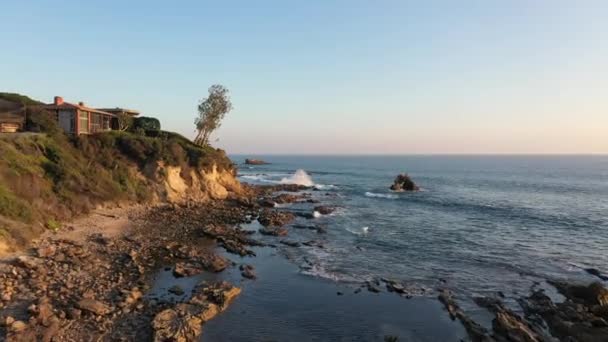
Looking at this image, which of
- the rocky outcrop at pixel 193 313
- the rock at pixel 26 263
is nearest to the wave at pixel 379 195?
the rocky outcrop at pixel 193 313

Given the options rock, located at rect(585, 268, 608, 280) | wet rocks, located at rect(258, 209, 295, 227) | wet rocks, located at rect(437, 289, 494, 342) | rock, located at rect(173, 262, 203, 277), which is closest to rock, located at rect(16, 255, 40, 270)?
rock, located at rect(173, 262, 203, 277)

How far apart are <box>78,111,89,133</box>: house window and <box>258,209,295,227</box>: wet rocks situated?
23598mm

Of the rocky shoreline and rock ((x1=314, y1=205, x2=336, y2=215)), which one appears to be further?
rock ((x1=314, y1=205, x2=336, y2=215))

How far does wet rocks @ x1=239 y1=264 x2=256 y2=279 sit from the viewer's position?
2371cm

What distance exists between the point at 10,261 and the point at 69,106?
96.4 ft

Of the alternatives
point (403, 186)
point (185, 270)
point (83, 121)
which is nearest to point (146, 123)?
point (83, 121)

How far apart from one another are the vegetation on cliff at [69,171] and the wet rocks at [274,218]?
12.0 metres

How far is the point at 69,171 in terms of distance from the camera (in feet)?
114

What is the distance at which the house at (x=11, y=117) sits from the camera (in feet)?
133

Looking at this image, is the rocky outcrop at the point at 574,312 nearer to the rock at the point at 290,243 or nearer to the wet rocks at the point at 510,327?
the wet rocks at the point at 510,327

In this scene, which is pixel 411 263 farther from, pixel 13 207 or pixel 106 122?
pixel 106 122

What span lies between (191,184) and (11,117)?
2099cm

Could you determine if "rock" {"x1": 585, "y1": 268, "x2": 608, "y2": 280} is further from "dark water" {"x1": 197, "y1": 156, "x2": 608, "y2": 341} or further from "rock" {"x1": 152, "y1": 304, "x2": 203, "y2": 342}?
"rock" {"x1": 152, "y1": 304, "x2": 203, "y2": 342}

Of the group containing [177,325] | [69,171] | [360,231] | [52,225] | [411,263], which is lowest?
[411,263]
